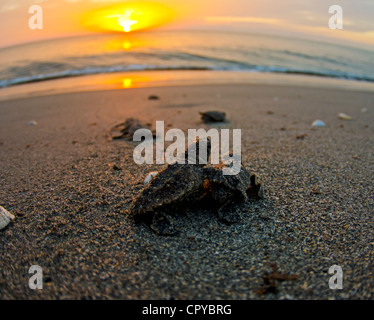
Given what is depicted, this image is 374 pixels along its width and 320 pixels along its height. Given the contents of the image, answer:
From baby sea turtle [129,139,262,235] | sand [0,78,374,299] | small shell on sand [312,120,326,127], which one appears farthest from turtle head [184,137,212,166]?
small shell on sand [312,120,326,127]

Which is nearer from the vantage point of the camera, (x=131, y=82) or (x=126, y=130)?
(x=126, y=130)

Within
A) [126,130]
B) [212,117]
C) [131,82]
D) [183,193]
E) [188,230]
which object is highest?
[131,82]

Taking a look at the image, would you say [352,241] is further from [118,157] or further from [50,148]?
[50,148]

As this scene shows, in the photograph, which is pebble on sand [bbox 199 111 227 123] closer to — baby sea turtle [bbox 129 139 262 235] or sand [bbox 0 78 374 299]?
sand [bbox 0 78 374 299]

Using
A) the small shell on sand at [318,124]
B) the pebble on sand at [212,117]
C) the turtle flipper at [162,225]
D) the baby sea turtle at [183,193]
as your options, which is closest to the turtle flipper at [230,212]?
the baby sea turtle at [183,193]

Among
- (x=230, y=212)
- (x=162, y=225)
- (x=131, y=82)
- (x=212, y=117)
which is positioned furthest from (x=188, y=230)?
(x=131, y=82)

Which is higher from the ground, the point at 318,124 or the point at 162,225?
the point at 318,124

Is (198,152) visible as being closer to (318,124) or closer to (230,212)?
(230,212)

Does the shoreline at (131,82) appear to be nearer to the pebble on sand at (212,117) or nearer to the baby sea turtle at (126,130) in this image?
the pebble on sand at (212,117)
